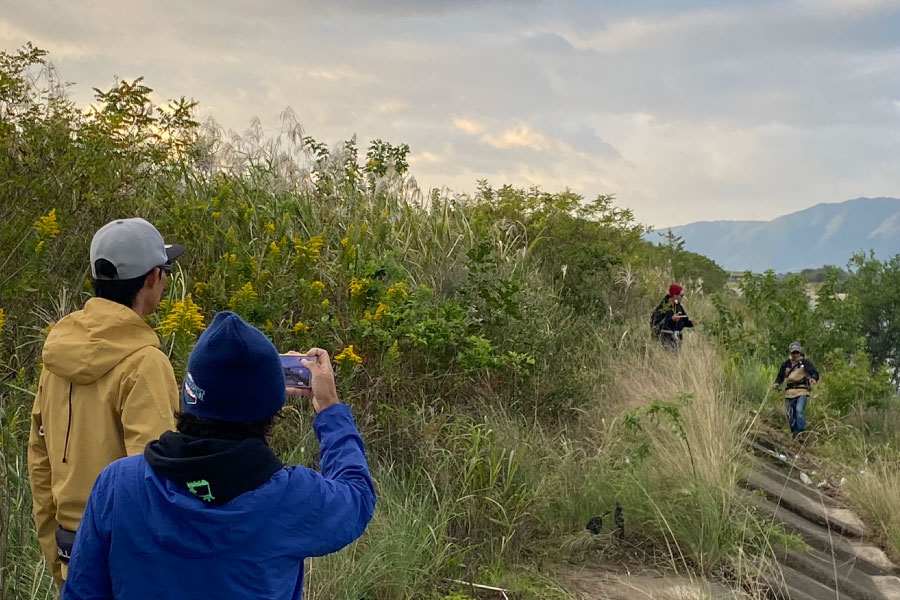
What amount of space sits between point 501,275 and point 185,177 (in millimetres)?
3476

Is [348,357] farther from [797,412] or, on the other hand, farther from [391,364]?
[797,412]

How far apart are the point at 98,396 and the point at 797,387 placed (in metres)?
10.1

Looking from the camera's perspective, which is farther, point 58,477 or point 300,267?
point 300,267

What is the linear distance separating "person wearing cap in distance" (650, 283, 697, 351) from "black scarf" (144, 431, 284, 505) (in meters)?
10.0

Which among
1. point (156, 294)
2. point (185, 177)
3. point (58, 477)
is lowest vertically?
point (58, 477)

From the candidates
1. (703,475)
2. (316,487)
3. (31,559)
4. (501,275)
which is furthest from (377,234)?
(316,487)

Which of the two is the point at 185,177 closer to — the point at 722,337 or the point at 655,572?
the point at 655,572

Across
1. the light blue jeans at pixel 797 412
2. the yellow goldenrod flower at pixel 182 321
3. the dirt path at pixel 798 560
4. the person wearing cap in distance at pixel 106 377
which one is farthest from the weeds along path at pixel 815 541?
the person wearing cap in distance at pixel 106 377

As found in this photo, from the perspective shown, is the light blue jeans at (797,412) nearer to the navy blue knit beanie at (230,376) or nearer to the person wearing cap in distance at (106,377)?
the person wearing cap in distance at (106,377)

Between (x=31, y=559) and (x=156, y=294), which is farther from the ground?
(x=156, y=294)

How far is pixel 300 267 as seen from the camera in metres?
5.55

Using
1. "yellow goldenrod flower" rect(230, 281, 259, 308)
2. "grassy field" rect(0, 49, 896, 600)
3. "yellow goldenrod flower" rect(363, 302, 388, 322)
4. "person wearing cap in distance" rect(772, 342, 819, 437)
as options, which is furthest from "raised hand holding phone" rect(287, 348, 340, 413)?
"person wearing cap in distance" rect(772, 342, 819, 437)

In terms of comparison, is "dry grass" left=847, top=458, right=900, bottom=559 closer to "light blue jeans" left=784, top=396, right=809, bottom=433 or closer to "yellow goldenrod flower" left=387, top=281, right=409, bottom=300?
"light blue jeans" left=784, top=396, right=809, bottom=433

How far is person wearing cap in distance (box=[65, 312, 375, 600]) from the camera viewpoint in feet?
5.27
